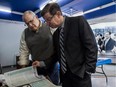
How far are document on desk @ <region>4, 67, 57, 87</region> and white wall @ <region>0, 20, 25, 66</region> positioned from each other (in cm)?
576

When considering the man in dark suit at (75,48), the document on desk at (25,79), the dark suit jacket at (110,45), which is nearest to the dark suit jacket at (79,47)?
the man in dark suit at (75,48)

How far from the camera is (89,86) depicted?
3.98 feet

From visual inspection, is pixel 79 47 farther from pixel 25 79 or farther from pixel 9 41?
pixel 9 41

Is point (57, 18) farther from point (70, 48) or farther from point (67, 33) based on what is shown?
point (70, 48)

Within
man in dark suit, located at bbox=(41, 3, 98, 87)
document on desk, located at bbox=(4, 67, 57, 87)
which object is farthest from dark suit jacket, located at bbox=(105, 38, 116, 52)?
document on desk, located at bbox=(4, 67, 57, 87)

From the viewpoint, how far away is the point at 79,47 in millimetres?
1179

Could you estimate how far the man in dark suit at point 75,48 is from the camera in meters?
1.15

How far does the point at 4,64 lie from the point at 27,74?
5.93m

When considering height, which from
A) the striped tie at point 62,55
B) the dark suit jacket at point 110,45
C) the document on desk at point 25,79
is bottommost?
the dark suit jacket at point 110,45

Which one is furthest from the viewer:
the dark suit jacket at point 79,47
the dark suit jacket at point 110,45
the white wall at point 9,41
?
the white wall at point 9,41

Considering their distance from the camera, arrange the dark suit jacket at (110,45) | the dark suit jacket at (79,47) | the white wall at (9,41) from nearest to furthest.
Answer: the dark suit jacket at (79,47)
the dark suit jacket at (110,45)
the white wall at (9,41)

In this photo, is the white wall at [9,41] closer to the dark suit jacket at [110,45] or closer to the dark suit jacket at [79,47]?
the dark suit jacket at [110,45]

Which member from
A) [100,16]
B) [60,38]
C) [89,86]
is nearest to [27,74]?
[60,38]

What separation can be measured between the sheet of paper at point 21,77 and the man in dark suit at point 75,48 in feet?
0.92
